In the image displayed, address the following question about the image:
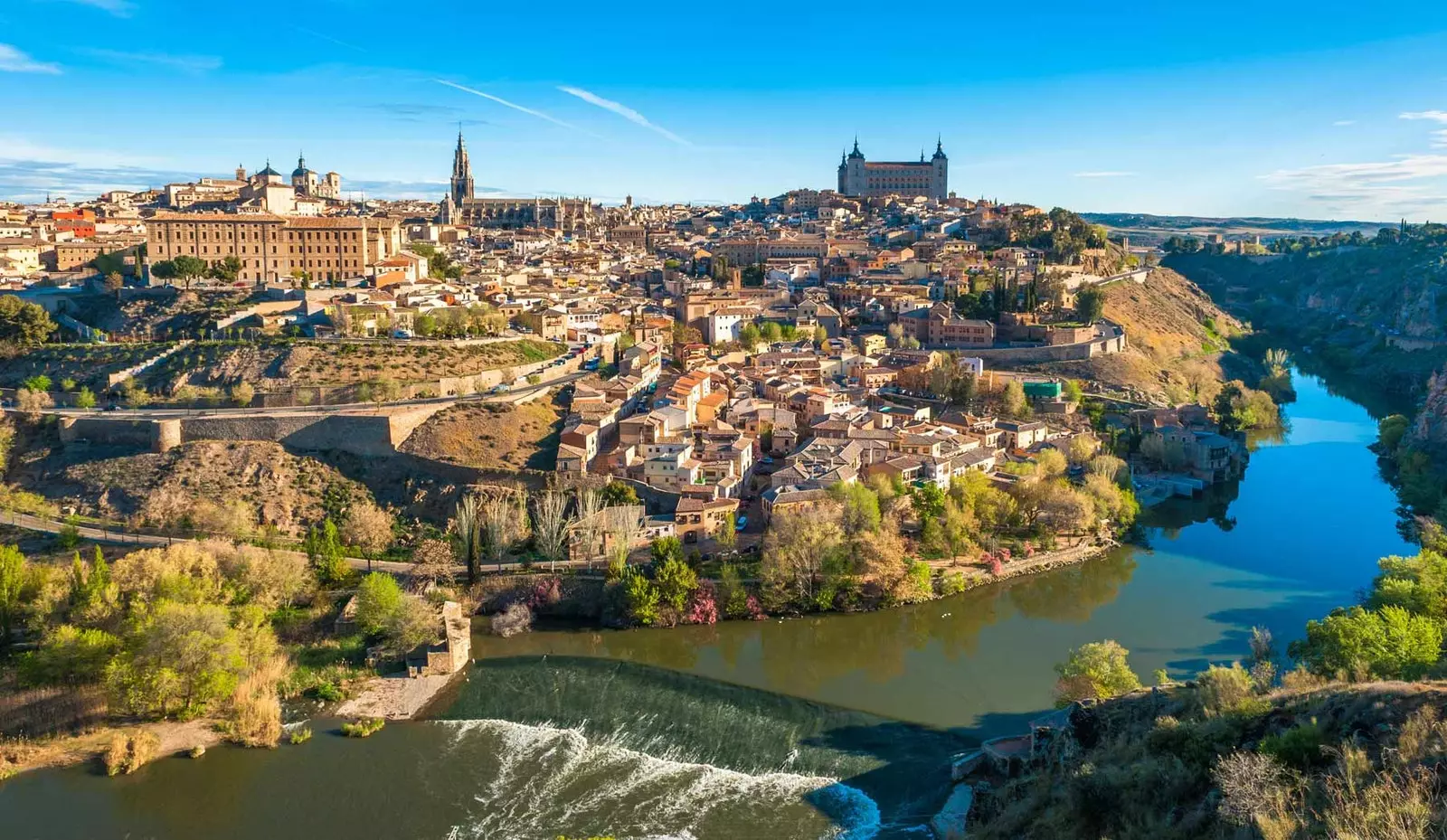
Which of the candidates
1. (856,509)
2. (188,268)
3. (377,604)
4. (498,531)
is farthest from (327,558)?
(188,268)

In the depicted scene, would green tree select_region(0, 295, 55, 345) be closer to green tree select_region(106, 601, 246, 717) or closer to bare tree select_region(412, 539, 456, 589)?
bare tree select_region(412, 539, 456, 589)

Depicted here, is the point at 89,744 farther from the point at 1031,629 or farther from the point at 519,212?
the point at 519,212

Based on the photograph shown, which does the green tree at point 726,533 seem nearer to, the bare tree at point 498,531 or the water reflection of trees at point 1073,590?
the bare tree at point 498,531

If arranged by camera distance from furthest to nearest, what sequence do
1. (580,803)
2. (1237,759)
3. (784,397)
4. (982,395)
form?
1. (982,395)
2. (784,397)
3. (580,803)
4. (1237,759)

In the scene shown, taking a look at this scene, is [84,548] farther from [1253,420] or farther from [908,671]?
[1253,420]

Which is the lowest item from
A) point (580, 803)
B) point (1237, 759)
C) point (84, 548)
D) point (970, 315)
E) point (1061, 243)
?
point (580, 803)

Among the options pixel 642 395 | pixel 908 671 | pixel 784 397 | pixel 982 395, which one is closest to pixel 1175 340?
pixel 982 395
